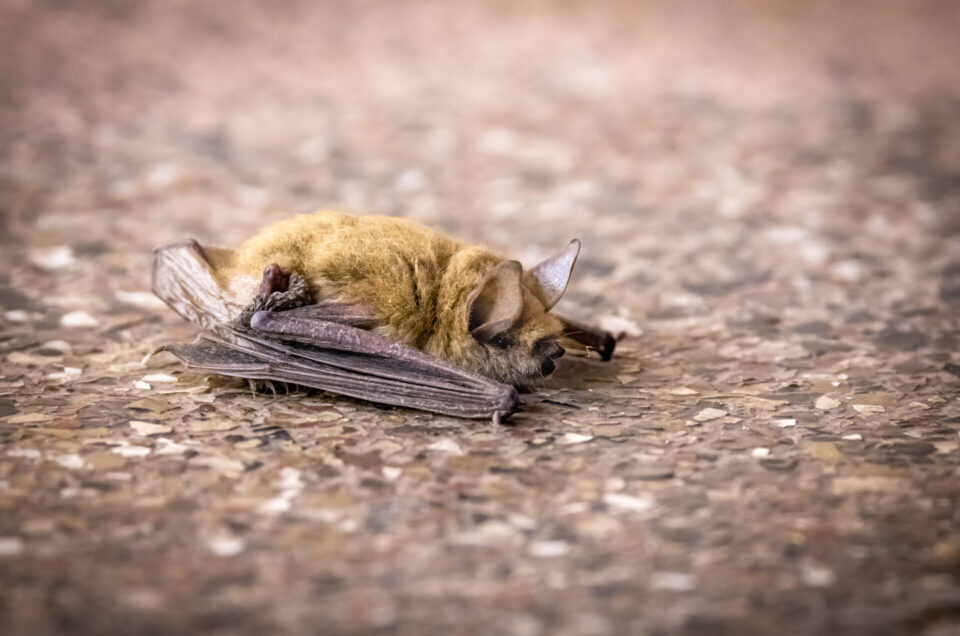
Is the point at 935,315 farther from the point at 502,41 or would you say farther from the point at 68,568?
the point at 502,41

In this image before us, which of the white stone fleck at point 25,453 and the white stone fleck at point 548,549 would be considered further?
the white stone fleck at point 25,453

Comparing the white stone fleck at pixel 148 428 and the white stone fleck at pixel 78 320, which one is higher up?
the white stone fleck at pixel 78 320

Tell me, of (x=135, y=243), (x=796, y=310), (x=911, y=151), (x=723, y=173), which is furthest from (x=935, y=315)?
(x=135, y=243)

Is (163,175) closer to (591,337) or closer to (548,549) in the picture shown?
(591,337)

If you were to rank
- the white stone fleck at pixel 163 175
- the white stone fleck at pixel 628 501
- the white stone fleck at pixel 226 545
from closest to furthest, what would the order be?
the white stone fleck at pixel 226 545 < the white stone fleck at pixel 628 501 < the white stone fleck at pixel 163 175

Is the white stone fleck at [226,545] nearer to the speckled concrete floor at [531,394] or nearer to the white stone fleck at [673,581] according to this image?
the speckled concrete floor at [531,394]

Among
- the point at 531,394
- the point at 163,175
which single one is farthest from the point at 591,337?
the point at 163,175

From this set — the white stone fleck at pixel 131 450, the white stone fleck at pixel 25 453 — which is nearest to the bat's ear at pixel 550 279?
the white stone fleck at pixel 131 450
